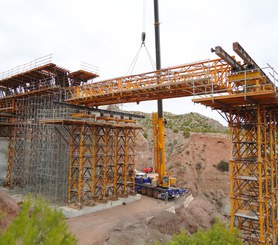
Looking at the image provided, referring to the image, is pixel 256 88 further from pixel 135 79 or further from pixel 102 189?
pixel 102 189

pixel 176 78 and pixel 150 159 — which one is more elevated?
pixel 176 78

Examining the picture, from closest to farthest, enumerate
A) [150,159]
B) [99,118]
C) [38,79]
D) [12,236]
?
1. [12,236]
2. [99,118]
3. [38,79]
4. [150,159]

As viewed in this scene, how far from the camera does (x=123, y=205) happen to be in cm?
2319

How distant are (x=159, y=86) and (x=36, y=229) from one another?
11010mm

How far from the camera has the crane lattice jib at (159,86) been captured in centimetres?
1400

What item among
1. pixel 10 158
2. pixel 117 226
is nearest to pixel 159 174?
pixel 117 226

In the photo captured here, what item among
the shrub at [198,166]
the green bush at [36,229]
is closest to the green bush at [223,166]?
the shrub at [198,166]

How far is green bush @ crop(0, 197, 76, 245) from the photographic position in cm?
567

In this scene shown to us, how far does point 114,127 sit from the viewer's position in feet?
75.3

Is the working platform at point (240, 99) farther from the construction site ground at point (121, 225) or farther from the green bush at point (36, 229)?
the construction site ground at point (121, 225)

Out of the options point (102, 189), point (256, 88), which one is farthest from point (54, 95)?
point (256, 88)

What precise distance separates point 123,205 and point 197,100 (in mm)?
14174

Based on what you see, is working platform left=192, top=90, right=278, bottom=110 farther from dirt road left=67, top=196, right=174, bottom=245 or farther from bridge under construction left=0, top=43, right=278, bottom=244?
dirt road left=67, top=196, right=174, bottom=245

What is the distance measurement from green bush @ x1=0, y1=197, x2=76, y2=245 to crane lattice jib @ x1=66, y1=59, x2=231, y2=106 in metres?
8.76
